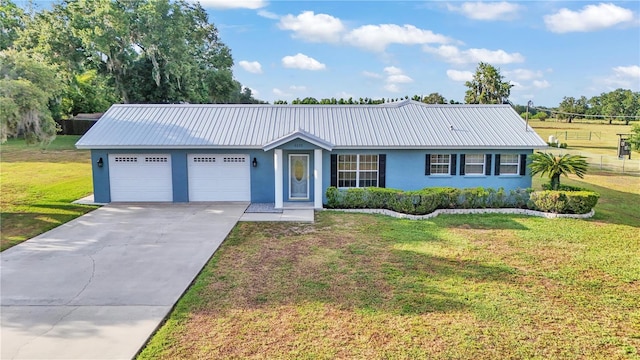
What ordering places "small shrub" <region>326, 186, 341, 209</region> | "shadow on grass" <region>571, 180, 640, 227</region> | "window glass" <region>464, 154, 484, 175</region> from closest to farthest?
"shadow on grass" <region>571, 180, 640, 227</region> < "small shrub" <region>326, 186, 341, 209</region> < "window glass" <region>464, 154, 484, 175</region>

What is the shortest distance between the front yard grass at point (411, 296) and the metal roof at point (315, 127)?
4.29 metres

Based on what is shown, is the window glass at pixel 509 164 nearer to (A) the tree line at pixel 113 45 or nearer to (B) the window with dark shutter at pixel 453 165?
(B) the window with dark shutter at pixel 453 165

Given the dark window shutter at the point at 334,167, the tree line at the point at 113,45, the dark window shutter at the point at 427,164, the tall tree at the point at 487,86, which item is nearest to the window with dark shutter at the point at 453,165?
the dark window shutter at the point at 427,164

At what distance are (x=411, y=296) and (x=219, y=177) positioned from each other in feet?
33.4

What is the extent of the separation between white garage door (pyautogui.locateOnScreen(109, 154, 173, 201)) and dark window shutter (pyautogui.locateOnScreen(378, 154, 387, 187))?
7.79m

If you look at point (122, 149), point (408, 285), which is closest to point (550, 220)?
point (408, 285)

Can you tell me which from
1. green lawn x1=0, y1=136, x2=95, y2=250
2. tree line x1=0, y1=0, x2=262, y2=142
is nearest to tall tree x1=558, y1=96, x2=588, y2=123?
tree line x1=0, y1=0, x2=262, y2=142

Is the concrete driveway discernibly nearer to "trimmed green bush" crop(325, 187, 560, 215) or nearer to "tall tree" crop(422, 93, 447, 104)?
"trimmed green bush" crop(325, 187, 560, 215)

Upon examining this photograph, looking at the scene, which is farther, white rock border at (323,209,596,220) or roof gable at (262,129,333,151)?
roof gable at (262,129,333,151)

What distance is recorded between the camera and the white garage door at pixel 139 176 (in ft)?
52.9

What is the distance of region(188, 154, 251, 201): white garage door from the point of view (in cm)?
1614

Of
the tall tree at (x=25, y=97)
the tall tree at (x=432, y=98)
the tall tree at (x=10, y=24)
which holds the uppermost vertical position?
the tall tree at (x=10, y=24)

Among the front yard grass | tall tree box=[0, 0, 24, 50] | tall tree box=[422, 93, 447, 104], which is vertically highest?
tall tree box=[0, 0, 24, 50]

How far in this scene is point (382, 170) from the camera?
16.1 m
